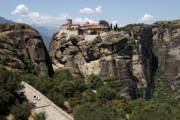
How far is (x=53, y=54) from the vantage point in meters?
93.9

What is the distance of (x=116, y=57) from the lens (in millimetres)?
82125

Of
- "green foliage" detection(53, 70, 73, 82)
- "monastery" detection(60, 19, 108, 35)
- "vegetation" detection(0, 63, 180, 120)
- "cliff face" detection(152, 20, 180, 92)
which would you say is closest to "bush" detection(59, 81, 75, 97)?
"vegetation" detection(0, 63, 180, 120)

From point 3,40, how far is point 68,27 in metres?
36.9

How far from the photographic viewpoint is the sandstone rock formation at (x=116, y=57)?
266 ft

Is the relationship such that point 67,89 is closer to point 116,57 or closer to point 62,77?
point 62,77

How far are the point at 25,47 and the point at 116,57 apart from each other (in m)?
34.2

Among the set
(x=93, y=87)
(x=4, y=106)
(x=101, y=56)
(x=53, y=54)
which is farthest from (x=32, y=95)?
(x=53, y=54)

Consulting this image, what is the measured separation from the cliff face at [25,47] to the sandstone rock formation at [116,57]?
17027 mm

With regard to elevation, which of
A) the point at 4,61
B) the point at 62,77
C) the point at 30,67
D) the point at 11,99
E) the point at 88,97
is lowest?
the point at 62,77

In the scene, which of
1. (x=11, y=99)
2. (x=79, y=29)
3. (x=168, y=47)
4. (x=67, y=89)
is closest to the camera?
(x=11, y=99)

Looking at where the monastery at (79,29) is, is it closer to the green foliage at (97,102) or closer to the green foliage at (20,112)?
the green foliage at (97,102)

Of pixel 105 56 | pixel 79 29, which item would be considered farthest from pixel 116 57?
pixel 79 29

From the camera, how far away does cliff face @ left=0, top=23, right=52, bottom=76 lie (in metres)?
63.5

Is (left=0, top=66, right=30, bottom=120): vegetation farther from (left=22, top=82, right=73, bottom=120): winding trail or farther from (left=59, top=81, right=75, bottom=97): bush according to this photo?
(left=59, top=81, right=75, bottom=97): bush
